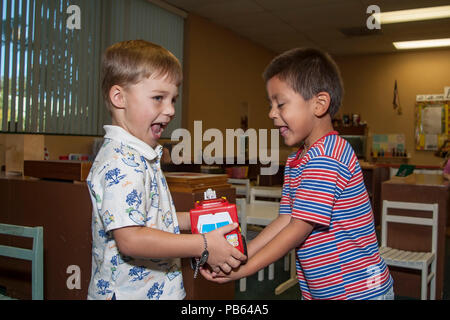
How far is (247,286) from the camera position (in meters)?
3.02

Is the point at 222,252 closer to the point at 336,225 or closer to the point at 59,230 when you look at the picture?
the point at 336,225

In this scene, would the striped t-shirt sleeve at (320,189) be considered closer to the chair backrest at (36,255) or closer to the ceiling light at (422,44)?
the chair backrest at (36,255)

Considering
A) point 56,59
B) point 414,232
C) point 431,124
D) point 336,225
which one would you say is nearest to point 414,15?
point 431,124

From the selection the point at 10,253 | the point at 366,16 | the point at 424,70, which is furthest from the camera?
the point at 424,70

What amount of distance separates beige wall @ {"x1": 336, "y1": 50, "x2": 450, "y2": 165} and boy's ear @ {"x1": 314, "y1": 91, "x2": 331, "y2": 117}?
22.5 feet

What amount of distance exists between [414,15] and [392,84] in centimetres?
252

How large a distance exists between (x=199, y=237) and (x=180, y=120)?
4.36 m

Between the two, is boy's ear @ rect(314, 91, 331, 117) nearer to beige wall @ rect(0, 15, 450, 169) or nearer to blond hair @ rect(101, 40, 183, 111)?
blond hair @ rect(101, 40, 183, 111)

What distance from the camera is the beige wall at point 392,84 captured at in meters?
7.07

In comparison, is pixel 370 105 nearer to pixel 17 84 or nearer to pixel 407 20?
pixel 407 20

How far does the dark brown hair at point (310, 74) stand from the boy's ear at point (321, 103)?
0.5 inches

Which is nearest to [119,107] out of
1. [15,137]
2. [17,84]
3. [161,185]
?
[161,185]

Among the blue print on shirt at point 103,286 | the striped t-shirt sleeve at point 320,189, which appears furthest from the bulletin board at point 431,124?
the blue print on shirt at point 103,286

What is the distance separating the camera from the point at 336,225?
0.95 metres
